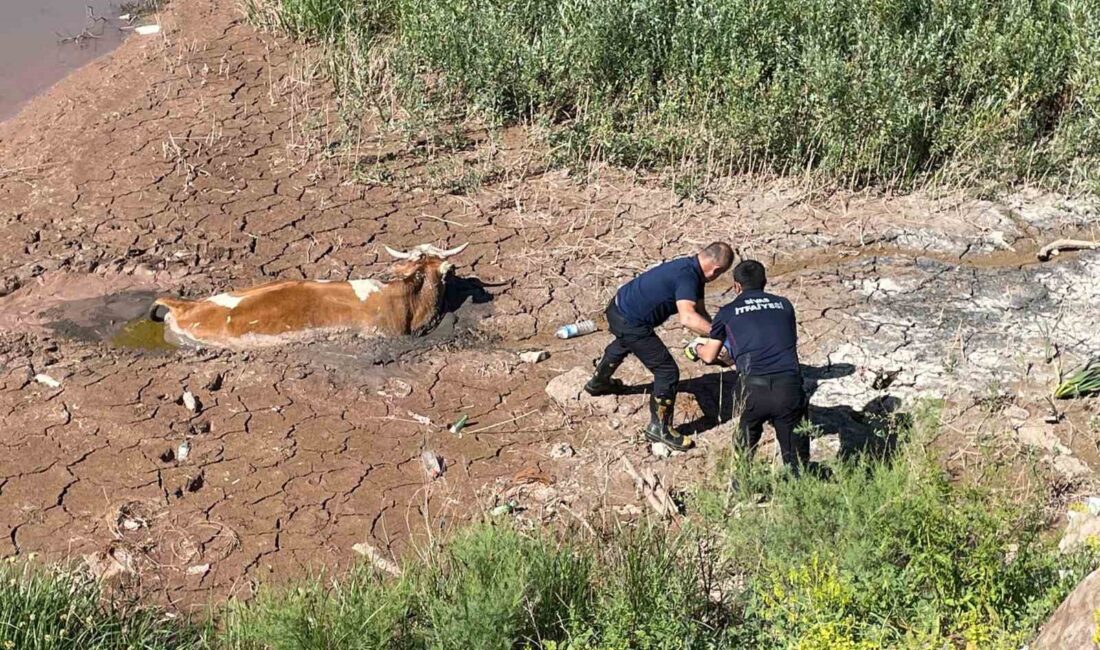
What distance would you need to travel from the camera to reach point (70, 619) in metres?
5.29

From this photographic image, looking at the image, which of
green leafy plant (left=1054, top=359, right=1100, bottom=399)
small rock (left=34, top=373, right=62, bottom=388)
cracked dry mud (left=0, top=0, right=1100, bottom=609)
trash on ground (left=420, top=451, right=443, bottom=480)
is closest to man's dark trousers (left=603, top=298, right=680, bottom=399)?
cracked dry mud (left=0, top=0, right=1100, bottom=609)

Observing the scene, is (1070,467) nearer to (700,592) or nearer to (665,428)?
(665,428)

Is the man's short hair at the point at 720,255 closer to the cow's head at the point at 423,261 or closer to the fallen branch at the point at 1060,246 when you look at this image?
the cow's head at the point at 423,261

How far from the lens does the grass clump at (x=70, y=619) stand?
16.8 feet

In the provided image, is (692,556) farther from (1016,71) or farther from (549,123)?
(1016,71)

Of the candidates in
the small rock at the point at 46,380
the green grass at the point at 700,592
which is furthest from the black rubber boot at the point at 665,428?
the small rock at the point at 46,380

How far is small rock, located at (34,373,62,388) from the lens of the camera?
7.73 meters

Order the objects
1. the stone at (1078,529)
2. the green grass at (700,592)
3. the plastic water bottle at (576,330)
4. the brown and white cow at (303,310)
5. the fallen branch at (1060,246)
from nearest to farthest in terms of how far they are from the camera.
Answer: the green grass at (700,592) < the stone at (1078,529) < the brown and white cow at (303,310) < the plastic water bottle at (576,330) < the fallen branch at (1060,246)

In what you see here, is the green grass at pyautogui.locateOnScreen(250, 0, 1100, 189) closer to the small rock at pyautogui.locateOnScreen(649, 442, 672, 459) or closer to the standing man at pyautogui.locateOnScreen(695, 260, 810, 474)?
the small rock at pyautogui.locateOnScreen(649, 442, 672, 459)

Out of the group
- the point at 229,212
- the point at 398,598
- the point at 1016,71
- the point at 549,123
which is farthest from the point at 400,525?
the point at 1016,71

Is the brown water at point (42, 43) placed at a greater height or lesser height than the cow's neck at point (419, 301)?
greater

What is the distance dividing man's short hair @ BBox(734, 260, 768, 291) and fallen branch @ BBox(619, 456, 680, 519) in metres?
1.17

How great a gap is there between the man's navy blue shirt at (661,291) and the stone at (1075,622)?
9.35 ft

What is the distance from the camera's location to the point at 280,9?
502 inches
